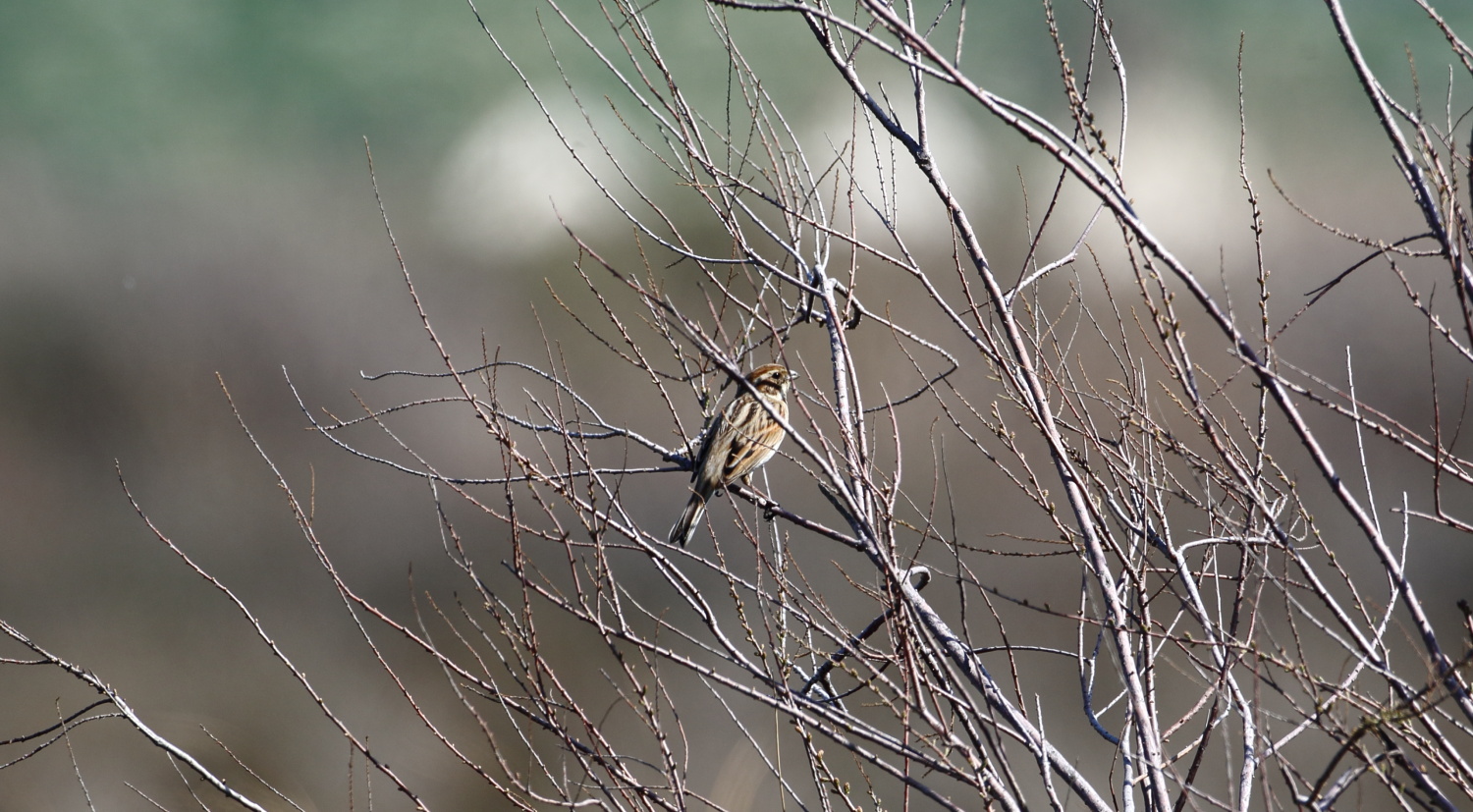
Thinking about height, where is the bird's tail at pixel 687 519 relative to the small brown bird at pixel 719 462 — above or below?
below

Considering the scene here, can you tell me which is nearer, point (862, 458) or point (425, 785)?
point (862, 458)

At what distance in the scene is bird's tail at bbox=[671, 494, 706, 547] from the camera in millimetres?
5848

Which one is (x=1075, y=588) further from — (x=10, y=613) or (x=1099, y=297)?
(x=10, y=613)

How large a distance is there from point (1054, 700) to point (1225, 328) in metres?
9.93

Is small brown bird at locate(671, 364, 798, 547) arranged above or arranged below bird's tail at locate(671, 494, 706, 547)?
above

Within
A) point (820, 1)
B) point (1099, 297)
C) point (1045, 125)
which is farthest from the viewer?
point (1099, 297)

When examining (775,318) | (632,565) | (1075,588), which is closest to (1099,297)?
(1075,588)

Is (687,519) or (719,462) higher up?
(719,462)

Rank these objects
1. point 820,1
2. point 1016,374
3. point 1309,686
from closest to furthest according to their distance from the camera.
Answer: point 1309,686 < point 1016,374 < point 820,1

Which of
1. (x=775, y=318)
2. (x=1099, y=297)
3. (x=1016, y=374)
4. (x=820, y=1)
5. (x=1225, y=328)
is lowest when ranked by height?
(x=1225, y=328)

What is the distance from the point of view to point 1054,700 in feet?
38.4

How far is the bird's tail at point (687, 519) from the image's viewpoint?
19.2 feet

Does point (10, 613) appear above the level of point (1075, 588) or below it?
above

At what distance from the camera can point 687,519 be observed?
591cm
